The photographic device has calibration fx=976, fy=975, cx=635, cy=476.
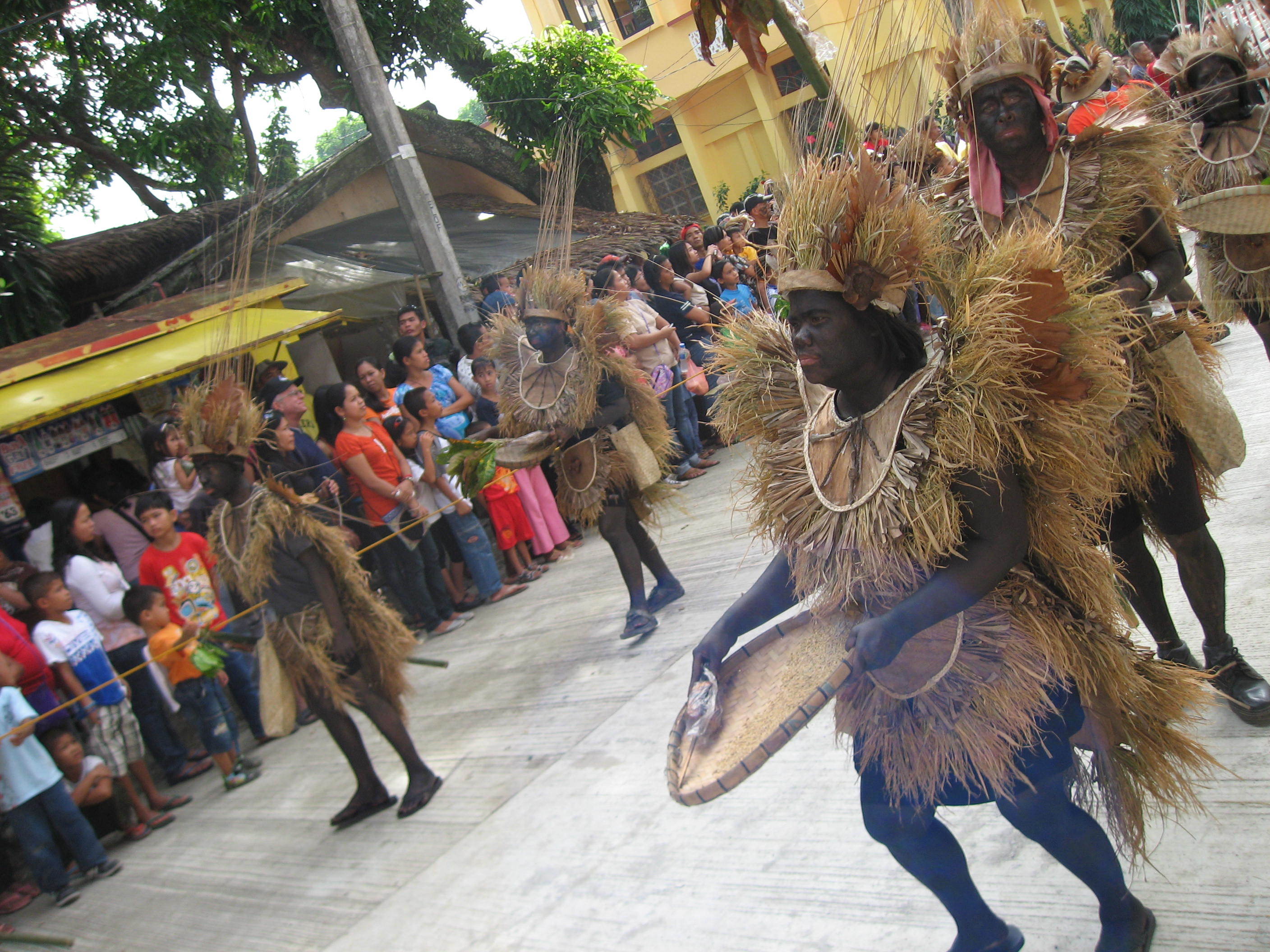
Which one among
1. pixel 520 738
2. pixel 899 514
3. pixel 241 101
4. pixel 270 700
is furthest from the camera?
pixel 241 101

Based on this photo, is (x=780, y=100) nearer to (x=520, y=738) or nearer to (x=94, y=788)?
(x=520, y=738)

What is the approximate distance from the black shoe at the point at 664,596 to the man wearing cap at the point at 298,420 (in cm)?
205

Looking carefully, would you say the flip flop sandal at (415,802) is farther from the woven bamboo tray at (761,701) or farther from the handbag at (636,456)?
the woven bamboo tray at (761,701)

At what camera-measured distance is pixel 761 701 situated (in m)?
2.11

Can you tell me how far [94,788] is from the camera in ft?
17.2

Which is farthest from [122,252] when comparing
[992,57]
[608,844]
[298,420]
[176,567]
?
[992,57]

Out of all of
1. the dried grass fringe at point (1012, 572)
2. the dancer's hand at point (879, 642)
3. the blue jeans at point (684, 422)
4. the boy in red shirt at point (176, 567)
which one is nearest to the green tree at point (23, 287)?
the boy in red shirt at point (176, 567)

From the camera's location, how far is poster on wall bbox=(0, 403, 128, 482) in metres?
6.86

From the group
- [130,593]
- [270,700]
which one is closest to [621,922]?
[270,700]

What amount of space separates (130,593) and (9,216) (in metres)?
7.75

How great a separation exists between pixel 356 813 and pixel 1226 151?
4.74m

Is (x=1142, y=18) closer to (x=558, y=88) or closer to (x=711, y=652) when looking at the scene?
(x=558, y=88)

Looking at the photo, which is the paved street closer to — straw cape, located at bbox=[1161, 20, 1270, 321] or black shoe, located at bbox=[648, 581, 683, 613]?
black shoe, located at bbox=[648, 581, 683, 613]

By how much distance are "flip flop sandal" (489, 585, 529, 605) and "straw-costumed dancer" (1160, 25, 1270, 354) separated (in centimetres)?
504
